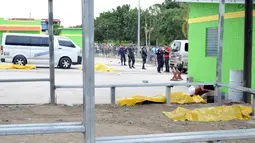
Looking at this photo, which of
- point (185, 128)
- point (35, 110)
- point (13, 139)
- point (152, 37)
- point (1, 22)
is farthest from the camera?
point (152, 37)

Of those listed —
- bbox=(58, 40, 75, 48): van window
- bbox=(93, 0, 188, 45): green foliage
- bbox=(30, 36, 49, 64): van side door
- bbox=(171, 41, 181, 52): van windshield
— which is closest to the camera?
bbox=(171, 41, 181, 52): van windshield

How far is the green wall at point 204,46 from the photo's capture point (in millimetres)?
12180

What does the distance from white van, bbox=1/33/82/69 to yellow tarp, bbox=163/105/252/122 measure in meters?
16.3

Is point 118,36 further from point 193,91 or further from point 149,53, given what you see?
point 193,91

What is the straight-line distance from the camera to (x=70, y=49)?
80.0 ft

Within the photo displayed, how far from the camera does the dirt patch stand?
639cm

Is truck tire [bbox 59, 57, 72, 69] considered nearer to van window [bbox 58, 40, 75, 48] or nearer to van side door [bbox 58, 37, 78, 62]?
van side door [bbox 58, 37, 78, 62]

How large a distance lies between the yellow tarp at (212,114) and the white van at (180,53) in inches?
549

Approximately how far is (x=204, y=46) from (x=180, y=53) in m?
8.36

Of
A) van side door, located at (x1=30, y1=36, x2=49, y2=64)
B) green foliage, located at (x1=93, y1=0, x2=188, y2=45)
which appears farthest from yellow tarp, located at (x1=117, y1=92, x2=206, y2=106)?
green foliage, located at (x1=93, y1=0, x2=188, y2=45)

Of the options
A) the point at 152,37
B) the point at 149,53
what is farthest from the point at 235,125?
the point at 152,37

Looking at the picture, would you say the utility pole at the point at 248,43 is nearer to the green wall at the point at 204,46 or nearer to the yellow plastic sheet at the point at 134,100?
the green wall at the point at 204,46

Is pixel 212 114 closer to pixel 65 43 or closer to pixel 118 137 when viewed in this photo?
pixel 118 137

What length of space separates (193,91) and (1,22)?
34584mm
